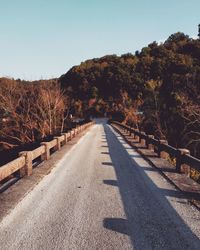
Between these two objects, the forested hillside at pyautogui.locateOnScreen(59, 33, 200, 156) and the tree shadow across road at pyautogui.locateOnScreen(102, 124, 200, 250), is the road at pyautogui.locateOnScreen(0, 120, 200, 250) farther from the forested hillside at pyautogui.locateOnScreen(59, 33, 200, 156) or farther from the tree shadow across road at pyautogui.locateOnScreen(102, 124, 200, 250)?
the forested hillside at pyautogui.locateOnScreen(59, 33, 200, 156)

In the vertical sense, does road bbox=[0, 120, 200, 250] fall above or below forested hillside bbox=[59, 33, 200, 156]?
below

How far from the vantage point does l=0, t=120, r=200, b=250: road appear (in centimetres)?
485

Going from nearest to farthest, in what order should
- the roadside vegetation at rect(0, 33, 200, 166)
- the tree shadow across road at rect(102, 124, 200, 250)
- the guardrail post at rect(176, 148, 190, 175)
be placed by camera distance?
the tree shadow across road at rect(102, 124, 200, 250) < the guardrail post at rect(176, 148, 190, 175) < the roadside vegetation at rect(0, 33, 200, 166)

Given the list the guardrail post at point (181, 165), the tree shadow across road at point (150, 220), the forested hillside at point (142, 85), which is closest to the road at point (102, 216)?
the tree shadow across road at point (150, 220)

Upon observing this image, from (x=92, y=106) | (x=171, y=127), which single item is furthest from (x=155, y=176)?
(x=92, y=106)

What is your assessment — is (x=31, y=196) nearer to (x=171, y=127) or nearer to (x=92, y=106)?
(x=171, y=127)

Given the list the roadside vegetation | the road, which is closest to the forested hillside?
the roadside vegetation

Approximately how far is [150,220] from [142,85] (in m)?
103

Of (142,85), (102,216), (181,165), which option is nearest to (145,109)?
(181,165)

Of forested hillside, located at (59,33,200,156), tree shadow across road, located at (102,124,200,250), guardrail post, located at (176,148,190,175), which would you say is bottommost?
tree shadow across road, located at (102,124,200,250)

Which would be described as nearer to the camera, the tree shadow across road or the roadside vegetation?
the tree shadow across road

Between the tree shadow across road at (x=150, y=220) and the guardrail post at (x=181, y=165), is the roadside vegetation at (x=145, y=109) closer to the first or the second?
the guardrail post at (x=181, y=165)

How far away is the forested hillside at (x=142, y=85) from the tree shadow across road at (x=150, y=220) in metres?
24.4

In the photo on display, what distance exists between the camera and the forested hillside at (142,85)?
38.6 meters
